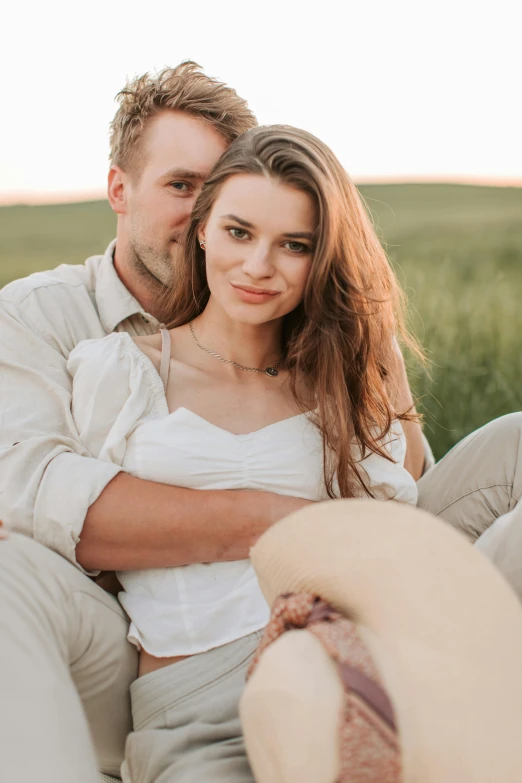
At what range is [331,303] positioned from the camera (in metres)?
2.26

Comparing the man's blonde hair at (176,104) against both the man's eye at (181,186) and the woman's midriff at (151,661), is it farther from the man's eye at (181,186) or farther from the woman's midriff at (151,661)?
the woman's midriff at (151,661)

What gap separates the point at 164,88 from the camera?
9.26 feet

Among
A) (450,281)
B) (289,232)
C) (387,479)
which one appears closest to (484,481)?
(387,479)

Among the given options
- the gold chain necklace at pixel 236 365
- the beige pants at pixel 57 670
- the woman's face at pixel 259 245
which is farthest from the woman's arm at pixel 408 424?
the beige pants at pixel 57 670

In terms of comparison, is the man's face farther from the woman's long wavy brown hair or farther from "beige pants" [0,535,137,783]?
"beige pants" [0,535,137,783]

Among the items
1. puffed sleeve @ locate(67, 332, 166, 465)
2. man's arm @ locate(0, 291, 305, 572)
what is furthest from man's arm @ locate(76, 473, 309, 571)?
puffed sleeve @ locate(67, 332, 166, 465)

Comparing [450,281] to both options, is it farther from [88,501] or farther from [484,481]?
[88,501]

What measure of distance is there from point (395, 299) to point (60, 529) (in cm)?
115

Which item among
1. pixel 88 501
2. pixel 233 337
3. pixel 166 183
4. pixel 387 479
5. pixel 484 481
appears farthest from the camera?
pixel 166 183

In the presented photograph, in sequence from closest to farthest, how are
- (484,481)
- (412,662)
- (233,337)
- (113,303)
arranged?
(412,662) < (233,337) < (484,481) < (113,303)

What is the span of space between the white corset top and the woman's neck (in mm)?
228

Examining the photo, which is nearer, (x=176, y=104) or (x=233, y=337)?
(x=233, y=337)

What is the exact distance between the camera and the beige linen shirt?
1.91 metres

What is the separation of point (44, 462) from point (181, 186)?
1.16m
